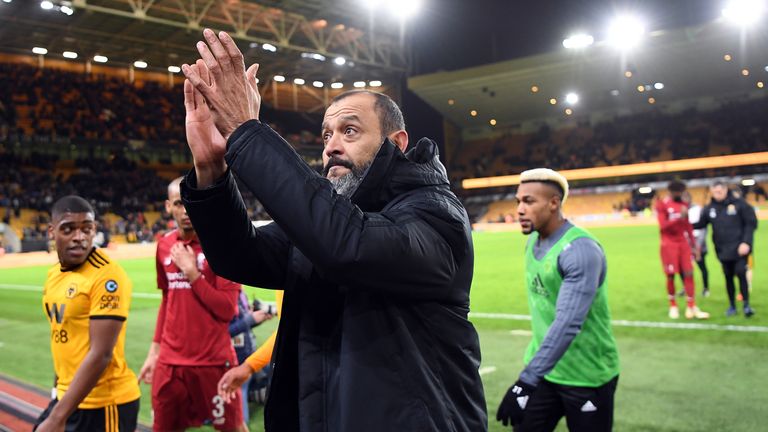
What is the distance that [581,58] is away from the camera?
1455 inches

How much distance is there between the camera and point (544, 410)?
3.62 metres

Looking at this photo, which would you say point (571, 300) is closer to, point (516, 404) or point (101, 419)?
point (516, 404)

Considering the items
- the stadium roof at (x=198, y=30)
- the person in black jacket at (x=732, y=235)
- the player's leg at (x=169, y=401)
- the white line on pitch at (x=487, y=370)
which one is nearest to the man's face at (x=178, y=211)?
the player's leg at (x=169, y=401)

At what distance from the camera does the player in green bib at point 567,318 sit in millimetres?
3350

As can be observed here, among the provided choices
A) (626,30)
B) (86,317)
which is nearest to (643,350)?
(86,317)

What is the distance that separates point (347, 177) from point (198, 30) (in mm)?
29787

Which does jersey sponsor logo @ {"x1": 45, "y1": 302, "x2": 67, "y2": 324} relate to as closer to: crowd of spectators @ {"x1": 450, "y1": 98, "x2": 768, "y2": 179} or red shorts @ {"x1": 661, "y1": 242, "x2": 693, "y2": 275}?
red shorts @ {"x1": 661, "y1": 242, "x2": 693, "y2": 275}

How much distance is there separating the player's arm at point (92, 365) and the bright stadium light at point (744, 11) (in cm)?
3196

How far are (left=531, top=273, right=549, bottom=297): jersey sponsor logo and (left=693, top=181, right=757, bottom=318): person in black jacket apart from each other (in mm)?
6904

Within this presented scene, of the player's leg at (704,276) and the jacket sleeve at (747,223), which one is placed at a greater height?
the jacket sleeve at (747,223)

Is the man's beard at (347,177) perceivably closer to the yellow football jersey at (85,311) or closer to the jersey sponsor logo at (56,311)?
the yellow football jersey at (85,311)

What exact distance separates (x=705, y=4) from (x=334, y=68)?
21.2 meters

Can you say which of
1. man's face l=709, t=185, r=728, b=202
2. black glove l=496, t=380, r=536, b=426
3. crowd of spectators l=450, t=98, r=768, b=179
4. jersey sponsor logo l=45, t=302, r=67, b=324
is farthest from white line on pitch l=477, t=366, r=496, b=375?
crowd of spectators l=450, t=98, r=768, b=179

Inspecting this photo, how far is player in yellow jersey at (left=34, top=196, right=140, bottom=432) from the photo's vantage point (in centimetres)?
351
